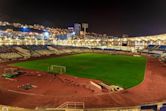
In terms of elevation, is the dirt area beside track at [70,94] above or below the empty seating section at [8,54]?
below

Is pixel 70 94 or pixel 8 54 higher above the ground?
pixel 8 54

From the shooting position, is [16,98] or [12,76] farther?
[12,76]

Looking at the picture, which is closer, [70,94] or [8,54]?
[70,94]

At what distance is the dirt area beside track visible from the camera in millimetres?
17172

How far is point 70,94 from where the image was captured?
757 inches

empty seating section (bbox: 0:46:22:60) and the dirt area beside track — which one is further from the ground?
empty seating section (bbox: 0:46:22:60)

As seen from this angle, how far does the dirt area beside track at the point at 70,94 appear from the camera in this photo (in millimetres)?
17172

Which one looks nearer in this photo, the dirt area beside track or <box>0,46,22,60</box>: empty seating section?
the dirt area beside track

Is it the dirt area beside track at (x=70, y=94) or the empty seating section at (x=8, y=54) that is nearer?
the dirt area beside track at (x=70, y=94)

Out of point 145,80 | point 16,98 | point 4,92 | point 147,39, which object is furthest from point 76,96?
point 147,39

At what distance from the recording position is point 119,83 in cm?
2314

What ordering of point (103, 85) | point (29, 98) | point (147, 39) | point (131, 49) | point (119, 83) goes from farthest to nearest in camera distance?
point (147, 39) < point (131, 49) < point (119, 83) < point (103, 85) < point (29, 98)

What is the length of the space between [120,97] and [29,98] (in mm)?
7486

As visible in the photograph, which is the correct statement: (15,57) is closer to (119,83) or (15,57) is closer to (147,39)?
(119,83)
